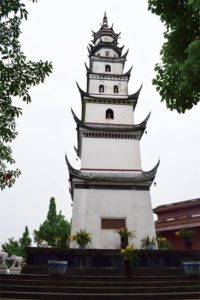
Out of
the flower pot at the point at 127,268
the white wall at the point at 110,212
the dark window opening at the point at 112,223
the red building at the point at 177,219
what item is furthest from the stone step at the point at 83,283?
the red building at the point at 177,219

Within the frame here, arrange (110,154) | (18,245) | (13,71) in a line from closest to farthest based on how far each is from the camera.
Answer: (13,71) → (110,154) → (18,245)

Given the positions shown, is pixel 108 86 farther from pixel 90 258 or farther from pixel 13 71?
pixel 13 71

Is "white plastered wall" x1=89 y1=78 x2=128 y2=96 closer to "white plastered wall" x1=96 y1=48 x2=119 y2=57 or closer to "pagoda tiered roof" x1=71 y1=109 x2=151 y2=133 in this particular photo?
"pagoda tiered roof" x1=71 y1=109 x2=151 y2=133

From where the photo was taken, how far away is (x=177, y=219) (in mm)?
27094

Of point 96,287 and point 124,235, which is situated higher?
point 124,235

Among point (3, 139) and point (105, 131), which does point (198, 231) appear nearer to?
point (105, 131)

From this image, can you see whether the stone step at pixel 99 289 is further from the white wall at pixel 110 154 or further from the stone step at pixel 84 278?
the white wall at pixel 110 154

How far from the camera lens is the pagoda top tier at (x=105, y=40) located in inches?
1120

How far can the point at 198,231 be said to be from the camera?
84.1ft

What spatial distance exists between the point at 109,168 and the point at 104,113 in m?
4.59

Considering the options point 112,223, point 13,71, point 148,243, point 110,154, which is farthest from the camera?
point 110,154

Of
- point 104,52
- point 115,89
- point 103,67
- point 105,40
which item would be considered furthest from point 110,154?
point 105,40

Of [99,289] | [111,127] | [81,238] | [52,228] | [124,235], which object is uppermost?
[111,127]

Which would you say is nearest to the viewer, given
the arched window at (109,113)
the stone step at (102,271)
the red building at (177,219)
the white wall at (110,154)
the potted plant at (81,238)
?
the stone step at (102,271)
